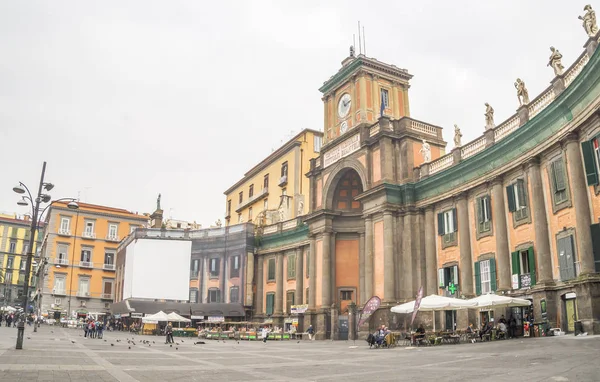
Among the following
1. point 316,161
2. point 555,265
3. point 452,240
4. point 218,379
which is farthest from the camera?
point 316,161

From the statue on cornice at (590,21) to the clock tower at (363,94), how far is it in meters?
18.7

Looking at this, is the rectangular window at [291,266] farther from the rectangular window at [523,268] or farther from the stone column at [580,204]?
the stone column at [580,204]

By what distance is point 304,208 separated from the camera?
2164 inches

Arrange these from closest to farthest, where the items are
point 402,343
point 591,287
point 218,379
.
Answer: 1. point 218,379
2. point 591,287
3. point 402,343

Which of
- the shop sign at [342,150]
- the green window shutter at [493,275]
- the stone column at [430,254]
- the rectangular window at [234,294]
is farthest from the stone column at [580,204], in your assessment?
the rectangular window at [234,294]

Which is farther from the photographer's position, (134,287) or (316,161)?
(134,287)

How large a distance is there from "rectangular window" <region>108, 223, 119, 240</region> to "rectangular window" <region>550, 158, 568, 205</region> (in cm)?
6442

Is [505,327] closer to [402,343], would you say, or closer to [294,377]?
[402,343]

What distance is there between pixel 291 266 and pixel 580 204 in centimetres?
3124

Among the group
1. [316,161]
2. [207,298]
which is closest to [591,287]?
[316,161]

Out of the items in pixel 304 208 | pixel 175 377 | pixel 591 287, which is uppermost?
pixel 304 208

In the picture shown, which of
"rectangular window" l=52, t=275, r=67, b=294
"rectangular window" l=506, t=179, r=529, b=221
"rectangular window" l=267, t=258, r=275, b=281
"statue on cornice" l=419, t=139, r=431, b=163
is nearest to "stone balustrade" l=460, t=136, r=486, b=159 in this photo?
"rectangular window" l=506, t=179, r=529, b=221

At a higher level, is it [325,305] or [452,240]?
[452,240]

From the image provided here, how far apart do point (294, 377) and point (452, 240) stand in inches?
845
